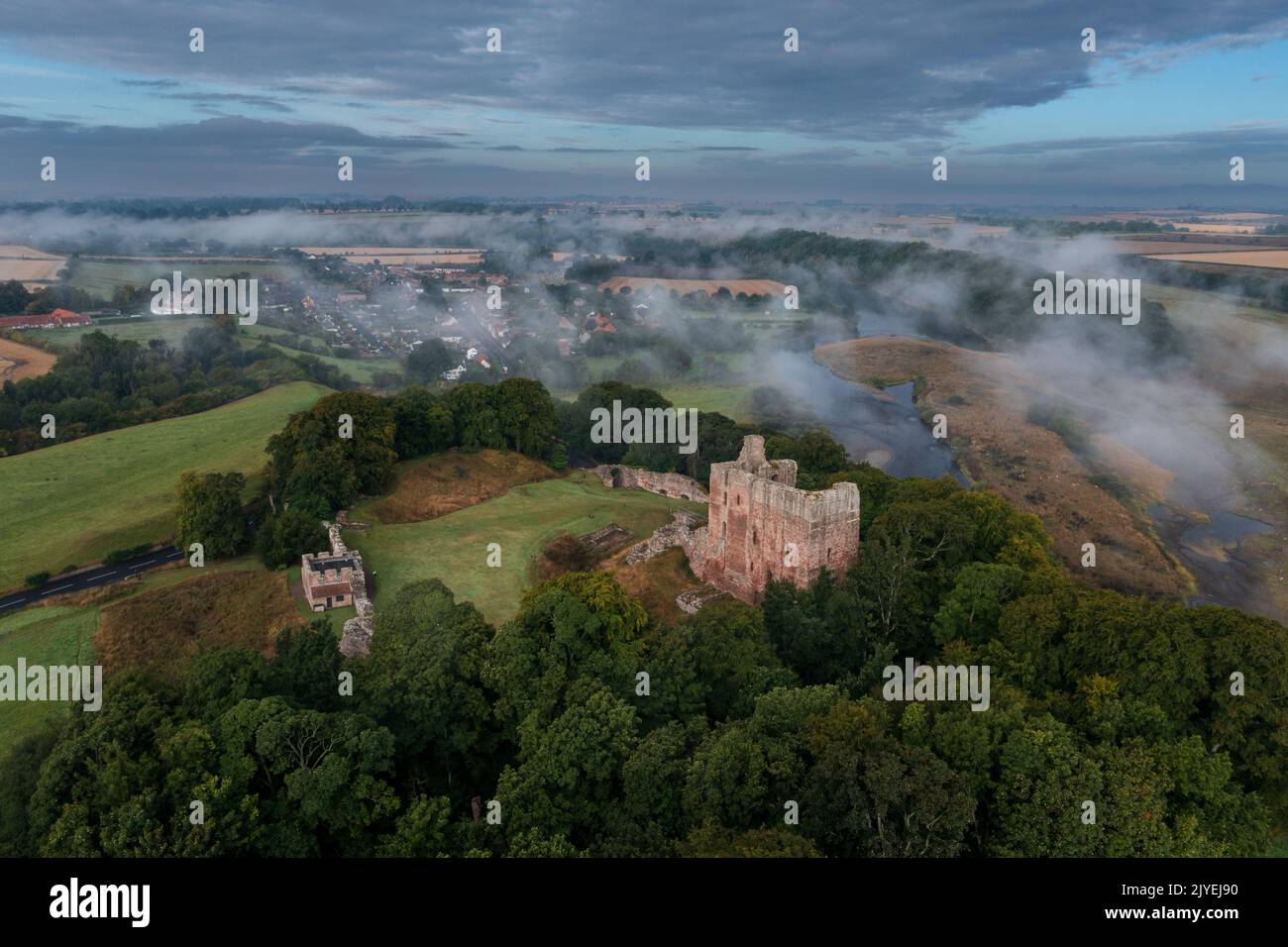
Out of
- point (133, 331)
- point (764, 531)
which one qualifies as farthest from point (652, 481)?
point (133, 331)

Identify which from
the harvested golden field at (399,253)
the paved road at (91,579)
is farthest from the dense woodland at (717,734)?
the harvested golden field at (399,253)

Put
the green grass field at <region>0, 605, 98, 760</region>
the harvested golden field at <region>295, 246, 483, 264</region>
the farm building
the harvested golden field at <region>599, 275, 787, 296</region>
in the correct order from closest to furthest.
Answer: the green grass field at <region>0, 605, 98, 760</region> → the farm building → the harvested golden field at <region>599, 275, 787, 296</region> → the harvested golden field at <region>295, 246, 483, 264</region>

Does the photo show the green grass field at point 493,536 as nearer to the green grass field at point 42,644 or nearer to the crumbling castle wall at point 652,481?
the crumbling castle wall at point 652,481

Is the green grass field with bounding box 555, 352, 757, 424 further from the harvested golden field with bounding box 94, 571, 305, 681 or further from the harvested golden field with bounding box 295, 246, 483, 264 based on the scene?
the harvested golden field with bounding box 295, 246, 483, 264

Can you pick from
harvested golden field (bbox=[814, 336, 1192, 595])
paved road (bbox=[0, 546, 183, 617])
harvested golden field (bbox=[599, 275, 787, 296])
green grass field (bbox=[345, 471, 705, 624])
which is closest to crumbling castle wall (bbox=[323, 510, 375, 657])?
green grass field (bbox=[345, 471, 705, 624])

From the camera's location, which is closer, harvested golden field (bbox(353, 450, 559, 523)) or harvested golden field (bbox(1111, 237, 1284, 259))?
harvested golden field (bbox(353, 450, 559, 523))

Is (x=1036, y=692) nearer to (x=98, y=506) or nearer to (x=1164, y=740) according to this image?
(x=1164, y=740)

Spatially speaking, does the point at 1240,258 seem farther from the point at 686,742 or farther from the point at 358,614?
the point at 358,614
